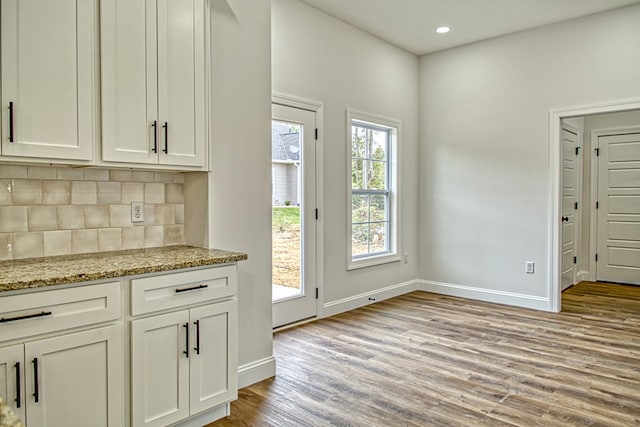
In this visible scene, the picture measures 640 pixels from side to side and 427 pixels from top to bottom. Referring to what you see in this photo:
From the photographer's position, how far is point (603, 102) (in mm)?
4145

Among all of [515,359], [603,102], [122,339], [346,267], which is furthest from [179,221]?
[603,102]

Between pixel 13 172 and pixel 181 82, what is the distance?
2.99ft

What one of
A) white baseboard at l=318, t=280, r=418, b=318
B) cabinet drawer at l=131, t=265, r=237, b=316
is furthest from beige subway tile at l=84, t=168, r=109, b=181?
white baseboard at l=318, t=280, r=418, b=318

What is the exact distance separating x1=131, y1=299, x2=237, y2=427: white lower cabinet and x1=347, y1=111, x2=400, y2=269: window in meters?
2.37

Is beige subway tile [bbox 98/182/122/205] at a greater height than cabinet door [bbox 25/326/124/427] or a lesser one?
greater

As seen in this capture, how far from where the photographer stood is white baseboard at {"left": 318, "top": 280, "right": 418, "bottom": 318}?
430cm

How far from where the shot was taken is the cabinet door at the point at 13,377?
1.56 metres

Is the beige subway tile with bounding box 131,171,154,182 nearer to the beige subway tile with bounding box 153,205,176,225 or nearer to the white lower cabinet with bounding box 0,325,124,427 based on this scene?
the beige subway tile with bounding box 153,205,176,225

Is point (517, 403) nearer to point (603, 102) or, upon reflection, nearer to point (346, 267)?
point (346, 267)

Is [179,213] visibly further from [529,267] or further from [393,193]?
[529,267]

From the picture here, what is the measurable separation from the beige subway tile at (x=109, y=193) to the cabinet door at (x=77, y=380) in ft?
2.68

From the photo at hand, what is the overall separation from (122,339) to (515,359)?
2.67m

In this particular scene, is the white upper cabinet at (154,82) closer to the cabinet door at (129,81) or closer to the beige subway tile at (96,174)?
the cabinet door at (129,81)

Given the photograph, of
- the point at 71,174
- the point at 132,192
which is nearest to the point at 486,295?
the point at 132,192
